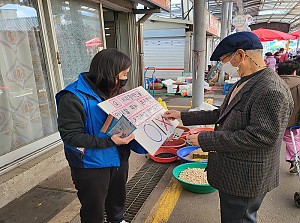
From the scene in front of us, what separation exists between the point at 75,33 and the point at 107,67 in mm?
3008

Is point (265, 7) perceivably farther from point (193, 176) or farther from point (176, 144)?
point (193, 176)

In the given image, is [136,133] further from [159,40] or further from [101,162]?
[159,40]

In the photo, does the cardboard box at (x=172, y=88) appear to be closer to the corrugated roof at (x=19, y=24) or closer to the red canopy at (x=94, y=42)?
the red canopy at (x=94, y=42)

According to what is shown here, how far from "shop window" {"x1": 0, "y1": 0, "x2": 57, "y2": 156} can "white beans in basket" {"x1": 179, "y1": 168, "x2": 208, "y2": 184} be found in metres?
2.26

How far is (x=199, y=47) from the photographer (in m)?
5.04

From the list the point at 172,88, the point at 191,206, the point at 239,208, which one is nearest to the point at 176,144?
the point at 191,206

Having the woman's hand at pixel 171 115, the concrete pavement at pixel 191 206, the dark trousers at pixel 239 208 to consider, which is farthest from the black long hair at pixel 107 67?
the concrete pavement at pixel 191 206

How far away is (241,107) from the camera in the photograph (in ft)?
4.89

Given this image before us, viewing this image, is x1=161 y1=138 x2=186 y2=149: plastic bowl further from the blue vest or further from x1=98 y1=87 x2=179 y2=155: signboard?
the blue vest

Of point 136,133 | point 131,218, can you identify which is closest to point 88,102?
point 136,133

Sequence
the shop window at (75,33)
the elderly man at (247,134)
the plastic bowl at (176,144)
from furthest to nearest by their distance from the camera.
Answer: the plastic bowl at (176,144) < the shop window at (75,33) < the elderly man at (247,134)

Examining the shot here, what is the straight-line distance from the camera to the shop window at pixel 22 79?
9.77 feet

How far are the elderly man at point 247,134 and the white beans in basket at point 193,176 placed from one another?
1.34 metres

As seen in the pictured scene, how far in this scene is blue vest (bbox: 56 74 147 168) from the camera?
64.7 inches
